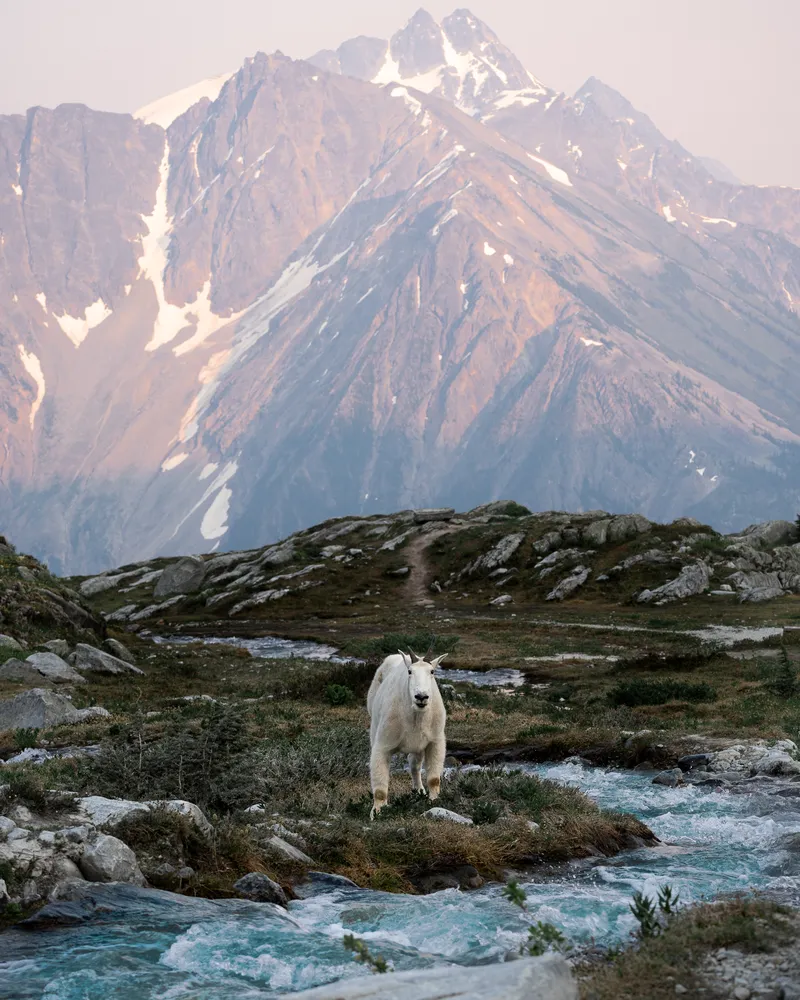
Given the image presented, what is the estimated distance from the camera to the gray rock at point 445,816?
16.9 meters

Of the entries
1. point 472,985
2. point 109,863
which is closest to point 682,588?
point 109,863

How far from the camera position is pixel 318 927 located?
12.2 m

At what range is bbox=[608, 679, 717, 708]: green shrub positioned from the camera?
33312 millimetres

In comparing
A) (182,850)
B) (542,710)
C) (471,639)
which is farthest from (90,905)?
(471,639)

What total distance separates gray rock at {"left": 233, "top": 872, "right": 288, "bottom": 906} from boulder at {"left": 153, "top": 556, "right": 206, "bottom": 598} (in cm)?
10700

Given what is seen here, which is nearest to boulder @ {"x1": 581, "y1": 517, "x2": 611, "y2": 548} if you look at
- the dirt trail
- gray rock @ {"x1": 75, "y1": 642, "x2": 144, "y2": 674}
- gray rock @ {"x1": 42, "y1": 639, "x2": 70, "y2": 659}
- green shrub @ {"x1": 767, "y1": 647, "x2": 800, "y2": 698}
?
the dirt trail

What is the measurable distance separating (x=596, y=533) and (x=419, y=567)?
18733 millimetres

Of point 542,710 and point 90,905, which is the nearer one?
point 90,905

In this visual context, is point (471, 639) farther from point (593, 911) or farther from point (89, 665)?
point (593, 911)

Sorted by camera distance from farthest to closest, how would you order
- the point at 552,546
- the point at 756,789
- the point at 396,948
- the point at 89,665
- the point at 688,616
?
the point at 552,546, the point at 688,616, the point at 89,665, the point at 756,789, the point at 396,948

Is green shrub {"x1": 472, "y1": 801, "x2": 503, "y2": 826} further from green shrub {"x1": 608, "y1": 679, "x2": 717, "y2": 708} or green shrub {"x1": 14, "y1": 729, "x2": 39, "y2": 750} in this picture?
green shrub {"x1": 608, "y1": 679, "x2": 717, "y2": 708}

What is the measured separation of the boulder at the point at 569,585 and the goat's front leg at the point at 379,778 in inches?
2787

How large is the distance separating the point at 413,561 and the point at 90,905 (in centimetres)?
9774

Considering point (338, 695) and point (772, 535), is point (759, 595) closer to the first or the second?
point (772, 535)
